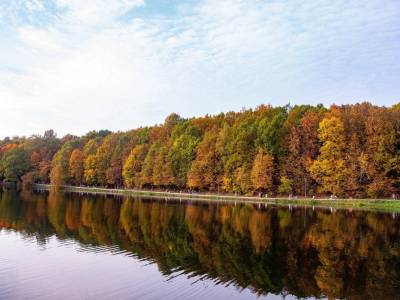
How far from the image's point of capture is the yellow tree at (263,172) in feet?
240

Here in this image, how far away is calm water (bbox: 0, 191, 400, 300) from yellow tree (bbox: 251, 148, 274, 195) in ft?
98.2

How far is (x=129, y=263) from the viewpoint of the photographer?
24000 millimetres

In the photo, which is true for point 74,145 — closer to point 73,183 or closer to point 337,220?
point 73,183

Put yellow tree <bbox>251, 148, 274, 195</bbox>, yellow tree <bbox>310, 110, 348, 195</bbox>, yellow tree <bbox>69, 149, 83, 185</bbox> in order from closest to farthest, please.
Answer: yellow tree <bbox>310, 110, 348, 195</bbox>
yellow tree <bbox>251, 148, 274, 195</bbox>
yellow tree <bbox>69, 149, 83, 185</bbox>

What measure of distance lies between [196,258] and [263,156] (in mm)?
51242

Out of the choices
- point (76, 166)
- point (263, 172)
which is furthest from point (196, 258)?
point (76, 166)

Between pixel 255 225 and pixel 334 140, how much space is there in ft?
117

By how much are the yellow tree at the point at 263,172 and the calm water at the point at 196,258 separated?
29941 mm

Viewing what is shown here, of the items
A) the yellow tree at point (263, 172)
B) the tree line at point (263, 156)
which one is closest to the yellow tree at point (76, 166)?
the tree line at point (263, 156)

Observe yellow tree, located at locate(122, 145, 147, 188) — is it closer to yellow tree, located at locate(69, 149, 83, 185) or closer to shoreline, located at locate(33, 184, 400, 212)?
shoreline, located at locate(33, 184, 400, 212)

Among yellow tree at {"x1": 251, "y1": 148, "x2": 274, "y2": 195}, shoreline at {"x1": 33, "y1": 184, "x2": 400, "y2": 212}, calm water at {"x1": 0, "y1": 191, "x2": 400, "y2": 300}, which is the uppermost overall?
yellow tree at {"x1": 251, "y1": 148, "x2": 274, "y2": 195}

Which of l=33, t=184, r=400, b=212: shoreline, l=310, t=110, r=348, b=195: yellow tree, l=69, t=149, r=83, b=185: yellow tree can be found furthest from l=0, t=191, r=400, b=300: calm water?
l=69, t=149, r=83, b=185: yellow tree

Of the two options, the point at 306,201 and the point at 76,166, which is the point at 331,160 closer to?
the point at 306,201

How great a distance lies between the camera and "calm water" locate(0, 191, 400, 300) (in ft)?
63.3
